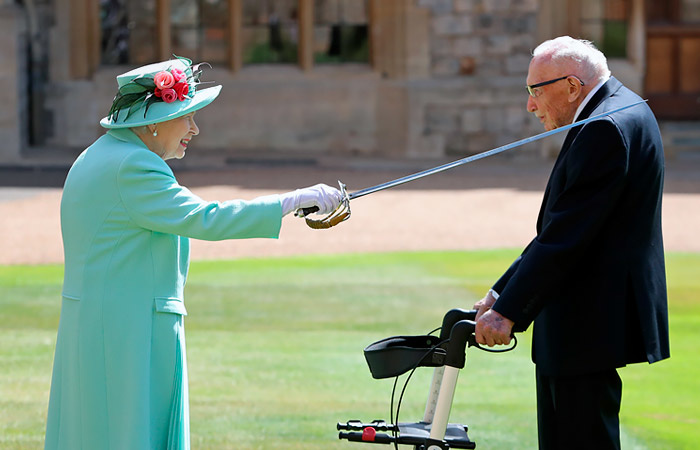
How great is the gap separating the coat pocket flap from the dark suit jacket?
97 centimetres

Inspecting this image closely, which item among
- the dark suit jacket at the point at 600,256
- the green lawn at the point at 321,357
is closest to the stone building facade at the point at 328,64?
the green lawn at the point at 321,357

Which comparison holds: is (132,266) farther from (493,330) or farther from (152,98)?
(493,330)

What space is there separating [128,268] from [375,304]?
206 inches

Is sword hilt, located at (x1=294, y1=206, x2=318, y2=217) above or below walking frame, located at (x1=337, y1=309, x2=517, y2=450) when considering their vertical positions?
above

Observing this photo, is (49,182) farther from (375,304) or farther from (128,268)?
(128,268)

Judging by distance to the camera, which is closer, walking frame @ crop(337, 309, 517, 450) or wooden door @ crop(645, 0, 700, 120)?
walking frame @ crop(337, 309, 517, 450)

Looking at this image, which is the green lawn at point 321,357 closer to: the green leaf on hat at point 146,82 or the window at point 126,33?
the green leaf on hat at point 146,82

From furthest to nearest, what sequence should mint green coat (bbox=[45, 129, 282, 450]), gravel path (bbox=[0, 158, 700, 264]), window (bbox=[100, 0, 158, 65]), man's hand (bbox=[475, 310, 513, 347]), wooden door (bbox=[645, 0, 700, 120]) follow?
wooden door (bbox=[645, 0, 700, 120])
window (bbox=[100, 0, 158, 65])
gravel path (bbox=[0, 158, 700, 264])
man's hand (bbox=[475, 310, 513, 347])
mint green coat (bbox=[45, 129, 282, 450])

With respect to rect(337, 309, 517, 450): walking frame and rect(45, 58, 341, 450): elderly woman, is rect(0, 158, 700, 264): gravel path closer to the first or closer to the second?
rect(45, 58, 341, 450): elderly woman

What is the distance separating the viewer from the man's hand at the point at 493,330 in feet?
11.3

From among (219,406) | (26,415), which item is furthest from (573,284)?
(26,415)

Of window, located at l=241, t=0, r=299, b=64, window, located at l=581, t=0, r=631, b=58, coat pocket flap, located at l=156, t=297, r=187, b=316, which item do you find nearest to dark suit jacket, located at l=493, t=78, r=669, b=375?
coat pocket flap, located at l=156, t=297, r=187, b=316

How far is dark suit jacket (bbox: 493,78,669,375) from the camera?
338cm

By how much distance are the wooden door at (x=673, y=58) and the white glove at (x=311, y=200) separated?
16751 millimetres
